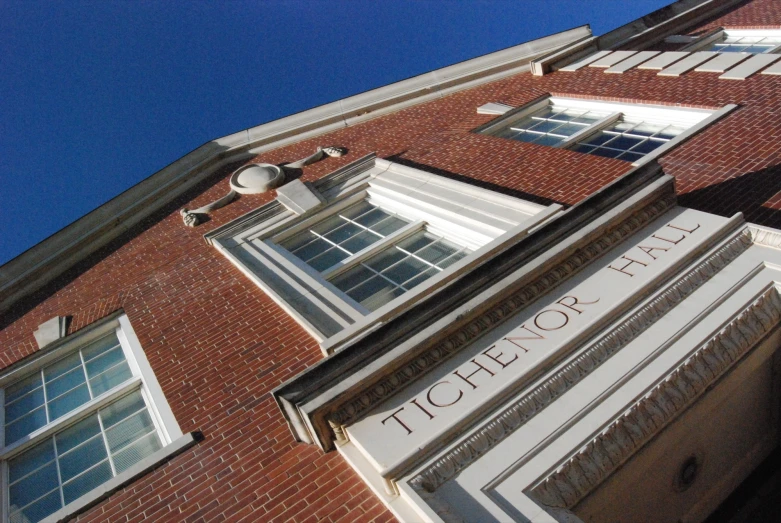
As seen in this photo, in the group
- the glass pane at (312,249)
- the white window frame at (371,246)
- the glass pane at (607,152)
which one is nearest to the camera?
the white window frame at (371,246)

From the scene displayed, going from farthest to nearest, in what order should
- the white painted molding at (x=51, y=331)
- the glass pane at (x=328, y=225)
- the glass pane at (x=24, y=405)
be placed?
1. the glass pane at (x=328, y=225)
2. the white painted molding at (x=51, y=331)
3. the glass pane at (x=24, y=405)

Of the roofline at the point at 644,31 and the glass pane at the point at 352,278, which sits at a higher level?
the roofline at the point at 644,31

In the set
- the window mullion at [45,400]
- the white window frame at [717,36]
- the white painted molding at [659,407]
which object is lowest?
the white painted molding at [659,407]

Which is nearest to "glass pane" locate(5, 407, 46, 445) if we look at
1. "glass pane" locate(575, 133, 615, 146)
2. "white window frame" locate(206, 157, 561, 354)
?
"white window frame" locate(206, 157, 561, 354)

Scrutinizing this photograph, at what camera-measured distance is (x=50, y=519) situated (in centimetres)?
599

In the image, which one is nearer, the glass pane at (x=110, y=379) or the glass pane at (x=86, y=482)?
the glass pane at (x=86, y=482)

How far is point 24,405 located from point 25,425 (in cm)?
62

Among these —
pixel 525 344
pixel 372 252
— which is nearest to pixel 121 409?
pixel 372 252

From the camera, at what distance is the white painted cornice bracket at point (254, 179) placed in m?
11.8

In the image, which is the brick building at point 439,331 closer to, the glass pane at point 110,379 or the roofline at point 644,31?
the glass pane at point 110,379

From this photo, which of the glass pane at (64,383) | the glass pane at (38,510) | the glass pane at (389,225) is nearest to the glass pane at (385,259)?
the glass pane at (389,225)

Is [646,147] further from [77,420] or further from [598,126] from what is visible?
[77,420]

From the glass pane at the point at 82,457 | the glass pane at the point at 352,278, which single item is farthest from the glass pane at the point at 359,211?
the glass pane at the point at 82,457

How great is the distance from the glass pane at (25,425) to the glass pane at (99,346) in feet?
3.73
